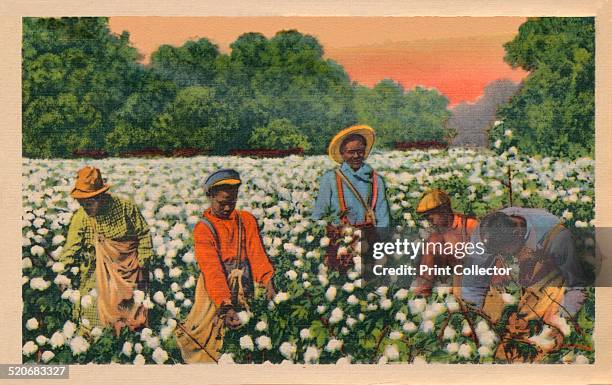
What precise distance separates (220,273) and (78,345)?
1.14 metres

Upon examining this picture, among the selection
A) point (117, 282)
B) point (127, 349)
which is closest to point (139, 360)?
point (127, 349)

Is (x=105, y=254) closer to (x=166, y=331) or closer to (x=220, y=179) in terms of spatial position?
(x=166, y=331)

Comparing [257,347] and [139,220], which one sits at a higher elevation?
[139,220]

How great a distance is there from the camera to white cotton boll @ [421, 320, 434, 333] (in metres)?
5.09

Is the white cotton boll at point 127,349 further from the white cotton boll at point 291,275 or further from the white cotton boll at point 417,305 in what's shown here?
the white cotton boll at point 417,305

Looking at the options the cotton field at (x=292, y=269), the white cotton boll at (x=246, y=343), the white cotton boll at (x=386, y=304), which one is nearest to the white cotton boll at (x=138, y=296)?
the cotton field at (x=292, y=269)

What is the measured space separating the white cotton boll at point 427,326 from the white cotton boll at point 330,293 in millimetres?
662

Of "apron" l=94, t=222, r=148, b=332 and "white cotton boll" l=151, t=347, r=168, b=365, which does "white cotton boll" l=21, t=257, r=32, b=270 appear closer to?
"apron" l=94, t=222, r=148, b=332

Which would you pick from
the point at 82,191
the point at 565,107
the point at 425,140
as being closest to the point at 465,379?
the point at 425,140

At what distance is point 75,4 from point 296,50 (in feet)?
5.39

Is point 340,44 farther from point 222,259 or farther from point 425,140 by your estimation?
point 222,259

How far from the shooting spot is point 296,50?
5160 mm

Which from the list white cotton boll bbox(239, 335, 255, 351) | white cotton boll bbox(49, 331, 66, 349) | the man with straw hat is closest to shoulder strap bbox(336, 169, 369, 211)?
the man with straw hat

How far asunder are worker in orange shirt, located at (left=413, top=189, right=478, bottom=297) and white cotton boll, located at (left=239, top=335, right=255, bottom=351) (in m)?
1.23
